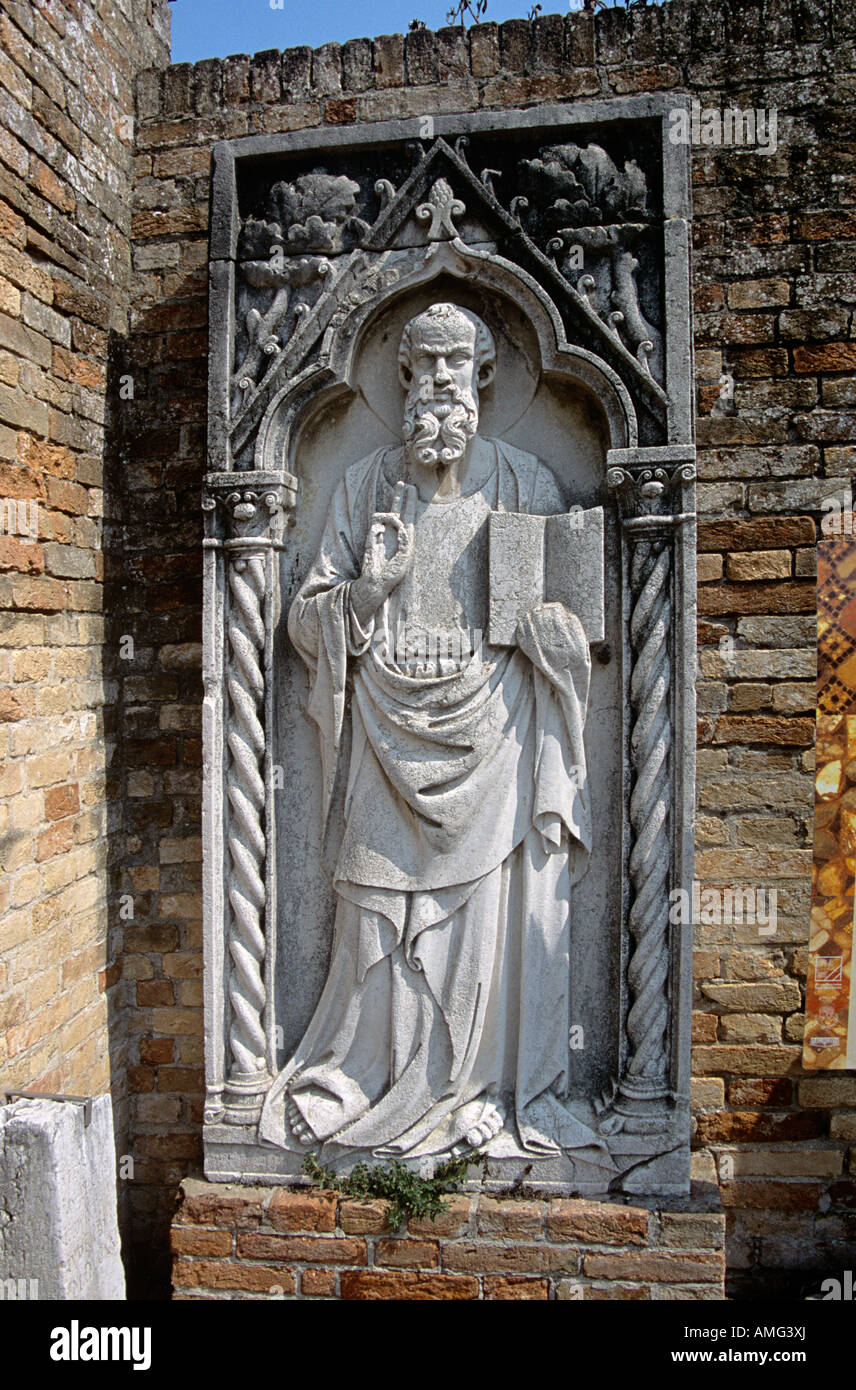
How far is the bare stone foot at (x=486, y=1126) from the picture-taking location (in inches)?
123

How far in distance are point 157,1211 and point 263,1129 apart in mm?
1107

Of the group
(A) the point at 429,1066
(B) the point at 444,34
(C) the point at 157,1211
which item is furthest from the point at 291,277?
(C) the point at 157,1211

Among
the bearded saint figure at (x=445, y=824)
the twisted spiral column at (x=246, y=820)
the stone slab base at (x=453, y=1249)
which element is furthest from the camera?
the twisted spiral column at (x=246, y=820)

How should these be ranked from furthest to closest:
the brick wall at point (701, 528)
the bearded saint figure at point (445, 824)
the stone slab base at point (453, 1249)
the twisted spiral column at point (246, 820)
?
the brick wall at point (701, 528) < the twisted spiral column at point (246, 820) < the bearded saint figure at point (445, 824) < the stone slab base at point (453, 1249)

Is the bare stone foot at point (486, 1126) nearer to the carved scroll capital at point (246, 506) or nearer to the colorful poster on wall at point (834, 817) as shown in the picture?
the colorful poster on wall at point (834, 817)

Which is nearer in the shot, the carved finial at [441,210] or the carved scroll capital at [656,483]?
the carved scroll capital at [656,483]

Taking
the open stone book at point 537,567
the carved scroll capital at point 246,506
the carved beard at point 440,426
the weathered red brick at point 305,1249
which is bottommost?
the weathered red brick at point 305,1249

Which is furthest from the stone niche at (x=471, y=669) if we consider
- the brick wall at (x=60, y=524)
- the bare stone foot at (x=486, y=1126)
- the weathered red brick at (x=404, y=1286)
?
the brick wall at (x=60, y=524)

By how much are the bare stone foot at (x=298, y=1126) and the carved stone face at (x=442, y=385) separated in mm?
2103

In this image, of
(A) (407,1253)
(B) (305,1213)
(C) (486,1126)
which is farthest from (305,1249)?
(C) (486,1126)

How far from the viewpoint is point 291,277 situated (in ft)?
10.7

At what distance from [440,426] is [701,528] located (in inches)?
43.7

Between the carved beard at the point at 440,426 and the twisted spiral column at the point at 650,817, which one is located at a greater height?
the carved beard at the point at 440,426

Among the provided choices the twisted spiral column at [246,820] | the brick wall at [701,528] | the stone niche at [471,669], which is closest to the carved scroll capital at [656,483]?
the stone niche at [471,669]
